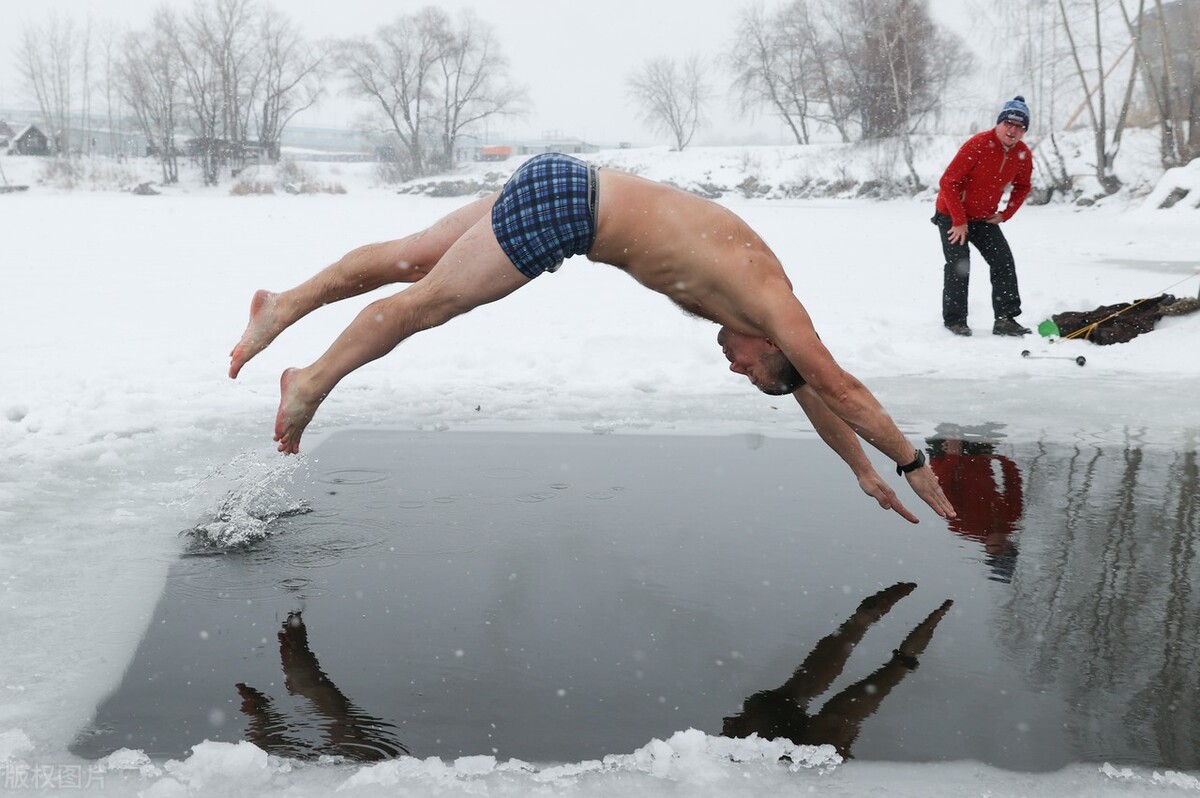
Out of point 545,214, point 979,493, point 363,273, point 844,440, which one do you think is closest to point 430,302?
point 545,214


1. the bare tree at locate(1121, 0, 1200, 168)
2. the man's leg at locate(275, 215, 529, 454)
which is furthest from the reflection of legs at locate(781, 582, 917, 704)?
the bare tree at locate(1121, 0, 1200, 168)

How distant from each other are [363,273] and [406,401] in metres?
2.24

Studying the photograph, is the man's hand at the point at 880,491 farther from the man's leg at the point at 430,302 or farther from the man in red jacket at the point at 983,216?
the man in red jacket at the point at 983,216

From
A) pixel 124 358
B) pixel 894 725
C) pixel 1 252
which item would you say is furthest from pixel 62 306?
pixel 894 725

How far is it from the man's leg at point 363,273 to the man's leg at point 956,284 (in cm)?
543

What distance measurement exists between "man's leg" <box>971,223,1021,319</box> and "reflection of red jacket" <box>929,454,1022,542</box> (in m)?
3.61

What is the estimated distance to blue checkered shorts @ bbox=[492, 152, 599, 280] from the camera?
3182mm

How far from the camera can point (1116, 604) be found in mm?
3135

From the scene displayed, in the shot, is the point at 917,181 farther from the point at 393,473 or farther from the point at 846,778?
the point at 846,778

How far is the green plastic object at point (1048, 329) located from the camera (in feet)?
25.8

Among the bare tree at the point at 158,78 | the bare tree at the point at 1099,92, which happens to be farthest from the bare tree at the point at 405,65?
the bare tree at the point at 1099,92

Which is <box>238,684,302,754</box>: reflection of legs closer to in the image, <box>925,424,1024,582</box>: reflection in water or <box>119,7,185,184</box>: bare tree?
<box>925,424,1024,582</box>: reflection in water

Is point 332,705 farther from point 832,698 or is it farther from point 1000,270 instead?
point 1000,270

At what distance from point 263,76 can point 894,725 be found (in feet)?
176
